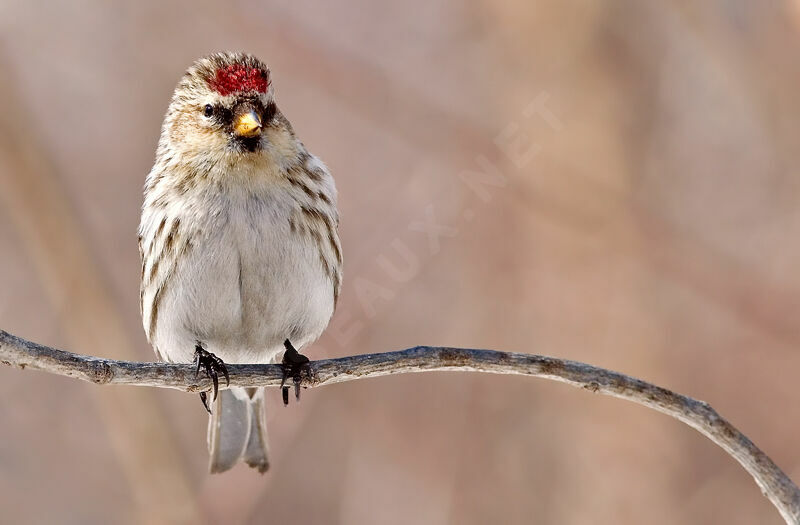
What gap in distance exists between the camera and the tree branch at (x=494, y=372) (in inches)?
86.4

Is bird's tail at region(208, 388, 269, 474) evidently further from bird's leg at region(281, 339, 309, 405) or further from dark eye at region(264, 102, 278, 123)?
dark eye at region(264, 102, 278, 123)

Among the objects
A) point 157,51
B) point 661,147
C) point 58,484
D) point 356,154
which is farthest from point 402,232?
point 58,484

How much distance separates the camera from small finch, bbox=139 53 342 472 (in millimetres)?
3023

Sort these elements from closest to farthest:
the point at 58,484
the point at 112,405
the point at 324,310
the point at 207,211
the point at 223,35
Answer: the point at 207,211 → the point at 324,310 → the point at 112,405 → the point at 58,484 → the point at 223,35

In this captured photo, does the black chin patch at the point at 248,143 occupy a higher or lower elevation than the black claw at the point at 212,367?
higher

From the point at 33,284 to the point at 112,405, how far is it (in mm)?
970

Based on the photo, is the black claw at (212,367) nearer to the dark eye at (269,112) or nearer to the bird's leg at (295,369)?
the bird's leg at (295,369)

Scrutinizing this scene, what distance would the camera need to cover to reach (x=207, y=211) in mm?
3035

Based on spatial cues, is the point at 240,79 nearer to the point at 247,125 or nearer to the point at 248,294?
the point at 247,125

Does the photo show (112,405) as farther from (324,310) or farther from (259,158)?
(259,158)

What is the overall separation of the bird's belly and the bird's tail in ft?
1.21

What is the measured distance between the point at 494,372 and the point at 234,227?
41.1 inches

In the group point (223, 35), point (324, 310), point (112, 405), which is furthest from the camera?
point (223, 35)

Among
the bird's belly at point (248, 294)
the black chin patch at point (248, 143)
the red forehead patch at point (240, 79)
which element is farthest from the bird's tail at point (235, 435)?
the red forehead patch at point (240, 79)
